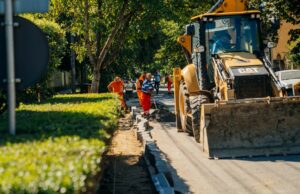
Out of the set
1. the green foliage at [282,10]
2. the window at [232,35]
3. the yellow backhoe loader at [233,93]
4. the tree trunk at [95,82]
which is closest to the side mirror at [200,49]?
the yellow backhoe loader at [233,93]

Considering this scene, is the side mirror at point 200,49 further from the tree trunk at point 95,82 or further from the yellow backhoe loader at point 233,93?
the tree trunk at point 95,82

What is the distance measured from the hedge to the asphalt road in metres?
2.95

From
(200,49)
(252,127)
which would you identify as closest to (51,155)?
(252,127)

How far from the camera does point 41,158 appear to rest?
12.4ft

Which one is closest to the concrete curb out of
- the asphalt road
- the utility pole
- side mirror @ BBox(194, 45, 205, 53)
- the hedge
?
the asphalt road

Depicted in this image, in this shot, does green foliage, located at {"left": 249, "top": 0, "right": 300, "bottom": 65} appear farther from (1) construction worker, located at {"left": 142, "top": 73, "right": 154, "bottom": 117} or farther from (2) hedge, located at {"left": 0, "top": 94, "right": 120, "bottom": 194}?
(2) hedge, located at {"left": 0, "top": 94, "right": 120, "bottom": 194}

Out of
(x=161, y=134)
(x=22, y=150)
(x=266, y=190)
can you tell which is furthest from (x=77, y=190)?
(x=161, y=134)

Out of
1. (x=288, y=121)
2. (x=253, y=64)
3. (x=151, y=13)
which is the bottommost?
(x=288, y=121)

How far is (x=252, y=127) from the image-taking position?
11039 millimetres

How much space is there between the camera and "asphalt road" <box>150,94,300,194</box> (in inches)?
323

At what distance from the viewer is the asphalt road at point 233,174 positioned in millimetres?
8211

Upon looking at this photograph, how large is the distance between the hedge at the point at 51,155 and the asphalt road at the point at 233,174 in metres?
2.95

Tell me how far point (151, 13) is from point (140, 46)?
2152 cm

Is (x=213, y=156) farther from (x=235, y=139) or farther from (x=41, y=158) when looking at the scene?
(x=41, y=158)
